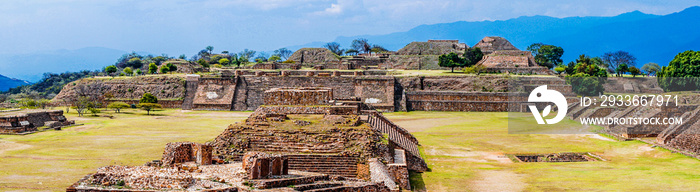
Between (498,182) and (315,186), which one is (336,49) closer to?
(498,182)

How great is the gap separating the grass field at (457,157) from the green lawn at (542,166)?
0.10 feet

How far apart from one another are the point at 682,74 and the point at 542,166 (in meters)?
35.0

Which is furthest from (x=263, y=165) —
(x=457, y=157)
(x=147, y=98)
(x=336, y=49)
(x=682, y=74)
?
(x=336, y=49)

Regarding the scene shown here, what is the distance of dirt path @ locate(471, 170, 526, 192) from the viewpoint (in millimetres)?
18859

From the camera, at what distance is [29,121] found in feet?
116

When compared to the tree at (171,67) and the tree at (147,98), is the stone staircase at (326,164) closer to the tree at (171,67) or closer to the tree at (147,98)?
the tree at (147,98)

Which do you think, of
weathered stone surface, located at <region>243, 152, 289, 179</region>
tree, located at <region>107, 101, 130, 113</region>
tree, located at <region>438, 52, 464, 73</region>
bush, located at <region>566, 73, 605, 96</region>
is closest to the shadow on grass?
weathered stone surface, located at <region>243, 152, 289, 179</region>

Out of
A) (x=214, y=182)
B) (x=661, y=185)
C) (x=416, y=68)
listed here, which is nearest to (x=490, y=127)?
(x=661, y=185)

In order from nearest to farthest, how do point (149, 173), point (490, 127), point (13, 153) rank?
point (149, 173)
point (13, 153)
point (490, 127)

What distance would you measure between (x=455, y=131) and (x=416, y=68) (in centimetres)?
3625

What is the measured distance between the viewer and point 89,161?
75.7ft

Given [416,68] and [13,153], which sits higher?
[416,68]

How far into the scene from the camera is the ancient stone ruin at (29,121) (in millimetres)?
33031

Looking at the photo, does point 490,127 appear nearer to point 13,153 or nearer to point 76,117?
point 13,153
